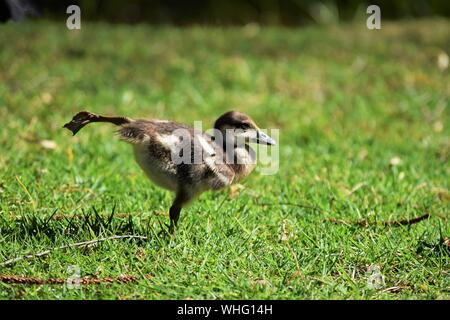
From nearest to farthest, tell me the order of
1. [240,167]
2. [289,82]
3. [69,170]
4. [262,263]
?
[262,263]
[240,167]
[69,170]
[289,82]

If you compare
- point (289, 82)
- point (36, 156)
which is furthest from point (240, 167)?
point (289, 82)

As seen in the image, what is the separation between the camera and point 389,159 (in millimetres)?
5664

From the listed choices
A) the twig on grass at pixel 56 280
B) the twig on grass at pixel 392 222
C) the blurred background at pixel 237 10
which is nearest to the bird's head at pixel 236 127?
the twig on grass at pixel 392 222

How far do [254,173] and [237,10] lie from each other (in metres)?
5.01

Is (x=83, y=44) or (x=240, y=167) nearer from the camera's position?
(x=240, y=167)

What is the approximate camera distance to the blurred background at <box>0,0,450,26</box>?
932cm

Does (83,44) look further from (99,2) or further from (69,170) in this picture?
(69,170)

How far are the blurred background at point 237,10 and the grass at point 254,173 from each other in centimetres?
63

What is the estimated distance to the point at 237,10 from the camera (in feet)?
32.1

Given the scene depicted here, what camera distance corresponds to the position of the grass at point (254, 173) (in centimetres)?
334

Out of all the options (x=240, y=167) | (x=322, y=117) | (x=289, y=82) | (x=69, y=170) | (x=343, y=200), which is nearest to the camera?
(x=240, y=167)

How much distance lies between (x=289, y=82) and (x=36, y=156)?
3.00m

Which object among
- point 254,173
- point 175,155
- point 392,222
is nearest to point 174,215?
point 175,155

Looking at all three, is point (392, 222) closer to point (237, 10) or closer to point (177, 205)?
point (177, 205)
